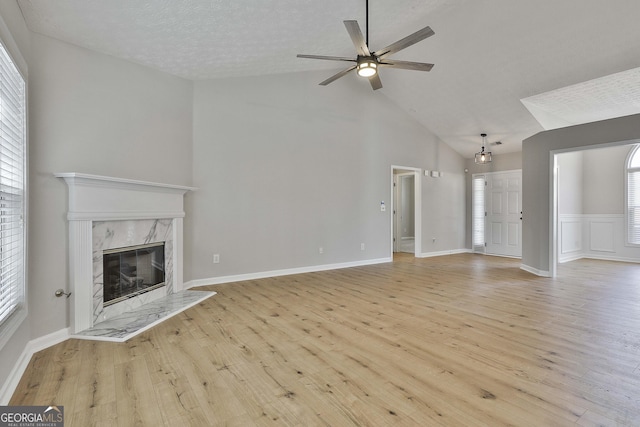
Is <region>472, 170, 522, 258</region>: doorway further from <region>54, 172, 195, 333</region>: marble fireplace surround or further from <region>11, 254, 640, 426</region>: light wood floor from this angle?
<region>54, 172, 195, 333</region>: marble fireplace surround

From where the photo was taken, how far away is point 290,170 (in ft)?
17.4

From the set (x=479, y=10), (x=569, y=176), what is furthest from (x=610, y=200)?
(x=479, y=10)

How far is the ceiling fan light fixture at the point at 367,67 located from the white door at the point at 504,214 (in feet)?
19.2

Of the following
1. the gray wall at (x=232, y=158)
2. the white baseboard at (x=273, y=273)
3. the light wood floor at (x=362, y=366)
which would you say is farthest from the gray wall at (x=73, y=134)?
the white baseboard at (x=273, y=273)

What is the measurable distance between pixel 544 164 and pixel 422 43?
293cm

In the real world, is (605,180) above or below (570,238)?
above

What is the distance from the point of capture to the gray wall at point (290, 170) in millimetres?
4566

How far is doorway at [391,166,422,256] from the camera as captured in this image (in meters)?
7.32

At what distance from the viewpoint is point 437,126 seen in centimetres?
706

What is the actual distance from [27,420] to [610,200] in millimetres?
9966

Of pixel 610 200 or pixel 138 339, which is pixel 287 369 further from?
pixel 610 200

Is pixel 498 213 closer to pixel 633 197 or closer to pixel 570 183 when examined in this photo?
pixel 570 183

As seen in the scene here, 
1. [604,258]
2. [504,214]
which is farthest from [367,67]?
[604,258]

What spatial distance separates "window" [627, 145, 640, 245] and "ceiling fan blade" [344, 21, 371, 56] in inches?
288
